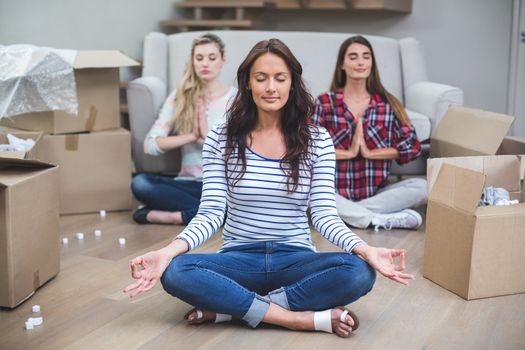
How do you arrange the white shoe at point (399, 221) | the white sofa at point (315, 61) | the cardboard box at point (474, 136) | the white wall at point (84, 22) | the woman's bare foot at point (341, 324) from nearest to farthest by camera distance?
the woman's bare foot at point (341, 324) → the cardboard box at point (474, 136) → the white shoe at point (399, 221) → the white sofa at point (315, 61) → the white wall at point (84, 22)

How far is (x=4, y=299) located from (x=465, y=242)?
4.44ft

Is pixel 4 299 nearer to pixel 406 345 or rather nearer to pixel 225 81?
pixel 406 345

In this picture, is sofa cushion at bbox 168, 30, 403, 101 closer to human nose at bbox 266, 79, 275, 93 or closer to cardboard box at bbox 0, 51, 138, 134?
cardboard box at bbox 0, 51, 138, 134

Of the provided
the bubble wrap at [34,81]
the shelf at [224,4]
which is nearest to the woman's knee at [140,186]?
the bubble wrap at [34,81]

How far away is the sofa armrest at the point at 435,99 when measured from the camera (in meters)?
3.56

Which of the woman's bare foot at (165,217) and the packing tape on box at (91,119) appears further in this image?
the packing tape on box at (91,119)

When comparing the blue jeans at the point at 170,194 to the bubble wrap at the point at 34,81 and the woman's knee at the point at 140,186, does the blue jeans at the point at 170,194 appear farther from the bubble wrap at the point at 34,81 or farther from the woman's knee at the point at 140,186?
the bubble wrap at the point at 34,81

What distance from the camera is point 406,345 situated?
1.95 meters

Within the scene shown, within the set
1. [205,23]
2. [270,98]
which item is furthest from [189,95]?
[205,23]

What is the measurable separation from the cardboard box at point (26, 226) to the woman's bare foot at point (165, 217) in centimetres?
72

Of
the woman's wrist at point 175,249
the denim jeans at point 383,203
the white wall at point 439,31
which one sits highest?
the white wall at point 439,31

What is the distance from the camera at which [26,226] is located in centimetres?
220

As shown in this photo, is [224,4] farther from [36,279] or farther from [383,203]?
[36,279]

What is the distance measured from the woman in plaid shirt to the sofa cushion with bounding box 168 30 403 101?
0.76 meters
